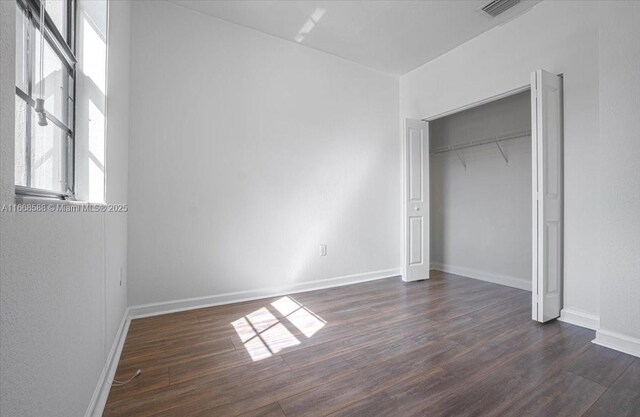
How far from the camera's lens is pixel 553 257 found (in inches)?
95.7

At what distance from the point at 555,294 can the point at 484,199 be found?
1634 millimetres

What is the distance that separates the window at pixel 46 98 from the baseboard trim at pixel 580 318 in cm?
348

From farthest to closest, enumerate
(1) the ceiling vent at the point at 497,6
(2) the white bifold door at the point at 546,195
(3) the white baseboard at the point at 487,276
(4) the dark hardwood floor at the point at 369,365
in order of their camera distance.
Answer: (3) the white baseboard at the point at 487,276, (1) the ceiling vent at the point at 497,6, (2) the white bifold door at the point at 546,195, (4) the dark hardwood floor at the point at 369,365

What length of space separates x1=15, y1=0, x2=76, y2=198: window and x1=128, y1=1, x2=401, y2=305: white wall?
1.15 m

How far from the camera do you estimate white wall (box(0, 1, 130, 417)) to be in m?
0.60

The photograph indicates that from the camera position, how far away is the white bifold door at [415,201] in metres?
3.69

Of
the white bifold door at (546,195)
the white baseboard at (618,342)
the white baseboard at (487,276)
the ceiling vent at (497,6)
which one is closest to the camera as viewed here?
Result: the white baseboard at (618,342)

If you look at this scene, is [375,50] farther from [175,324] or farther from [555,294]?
[175,324]

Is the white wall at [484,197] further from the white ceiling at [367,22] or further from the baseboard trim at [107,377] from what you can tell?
the baseboard trim at [107,377]

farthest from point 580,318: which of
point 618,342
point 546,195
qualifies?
point 546,195

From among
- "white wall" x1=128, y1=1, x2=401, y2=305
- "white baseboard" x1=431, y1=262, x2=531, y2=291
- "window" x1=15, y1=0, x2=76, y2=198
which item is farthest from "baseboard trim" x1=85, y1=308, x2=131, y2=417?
"white baseboard" x1=431, y1=262, x2=531, y2=291

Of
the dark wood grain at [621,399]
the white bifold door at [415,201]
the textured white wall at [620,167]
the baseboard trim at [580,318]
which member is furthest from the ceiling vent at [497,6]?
the dark wood grain at [621,399]

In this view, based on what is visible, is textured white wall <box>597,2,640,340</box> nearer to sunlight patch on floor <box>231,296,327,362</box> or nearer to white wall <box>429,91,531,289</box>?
white wall <box>429,91,531,289</box>

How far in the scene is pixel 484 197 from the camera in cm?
380
